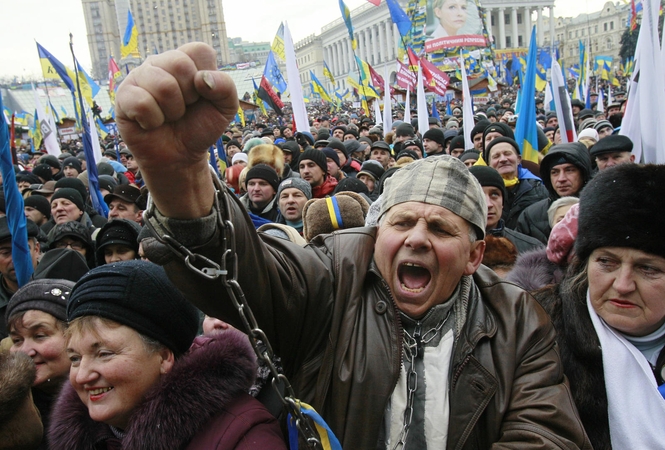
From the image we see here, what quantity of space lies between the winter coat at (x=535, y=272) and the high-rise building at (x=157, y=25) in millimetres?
99809

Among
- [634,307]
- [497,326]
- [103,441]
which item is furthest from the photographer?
[634,307]

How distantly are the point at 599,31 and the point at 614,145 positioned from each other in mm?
110964

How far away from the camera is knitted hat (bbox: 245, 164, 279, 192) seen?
4.87 metres

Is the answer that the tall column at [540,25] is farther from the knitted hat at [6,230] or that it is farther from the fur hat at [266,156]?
the knitted hat at [6,230]

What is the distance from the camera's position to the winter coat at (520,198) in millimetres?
4550

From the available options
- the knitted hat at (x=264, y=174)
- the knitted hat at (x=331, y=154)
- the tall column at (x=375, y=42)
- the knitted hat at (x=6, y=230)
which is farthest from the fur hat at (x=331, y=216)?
the tall column at (x=375, y=42)

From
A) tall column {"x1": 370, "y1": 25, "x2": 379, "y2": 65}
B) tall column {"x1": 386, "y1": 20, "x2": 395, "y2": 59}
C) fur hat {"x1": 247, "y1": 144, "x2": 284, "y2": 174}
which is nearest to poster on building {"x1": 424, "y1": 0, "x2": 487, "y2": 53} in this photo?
fur hat {"x1": 247, "y1": 144, "x2": 284, "y2": 174}

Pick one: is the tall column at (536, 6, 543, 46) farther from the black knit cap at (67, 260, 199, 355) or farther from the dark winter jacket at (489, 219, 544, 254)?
the black knit cap at (67, 260, 199, 355)

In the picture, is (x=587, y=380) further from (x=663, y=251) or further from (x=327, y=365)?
(x=327, y=365)

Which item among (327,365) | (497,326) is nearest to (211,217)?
(327,365)

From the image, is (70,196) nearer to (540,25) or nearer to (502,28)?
(502,28)

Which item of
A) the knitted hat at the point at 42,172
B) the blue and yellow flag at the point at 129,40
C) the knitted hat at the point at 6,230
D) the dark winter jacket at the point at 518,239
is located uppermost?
the blue and yellow flag at the point at 129,40

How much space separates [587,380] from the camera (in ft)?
5.91

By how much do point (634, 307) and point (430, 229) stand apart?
819 mm
